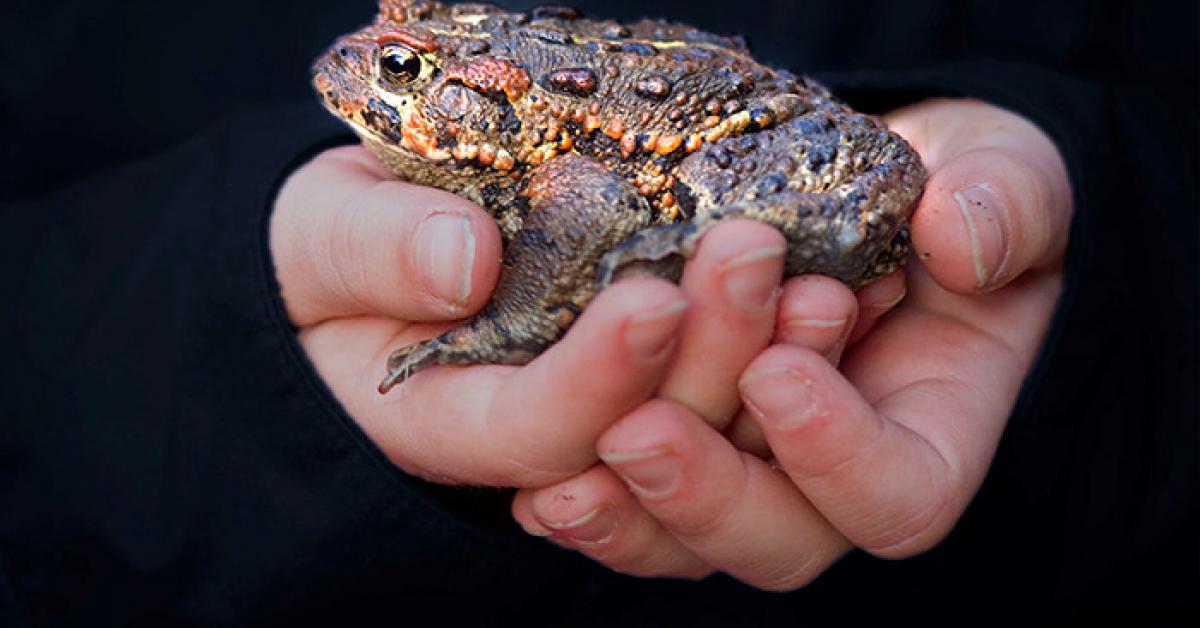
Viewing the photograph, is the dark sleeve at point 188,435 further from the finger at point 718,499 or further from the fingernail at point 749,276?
the fingernail at point 749,276

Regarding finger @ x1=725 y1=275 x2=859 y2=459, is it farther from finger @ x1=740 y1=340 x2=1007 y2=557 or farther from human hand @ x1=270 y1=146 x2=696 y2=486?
human hand @ x1=270 y1=146 x2=696 y2=486

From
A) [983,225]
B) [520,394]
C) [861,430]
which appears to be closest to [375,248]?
[520,394]

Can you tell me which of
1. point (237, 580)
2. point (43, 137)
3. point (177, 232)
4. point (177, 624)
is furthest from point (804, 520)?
point (43, 137)

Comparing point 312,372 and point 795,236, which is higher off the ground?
point 795,236

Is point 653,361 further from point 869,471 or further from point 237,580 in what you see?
point 237,580

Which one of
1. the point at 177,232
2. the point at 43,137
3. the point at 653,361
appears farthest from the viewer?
the point at 43,137

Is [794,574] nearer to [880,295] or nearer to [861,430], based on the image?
[861,430]
